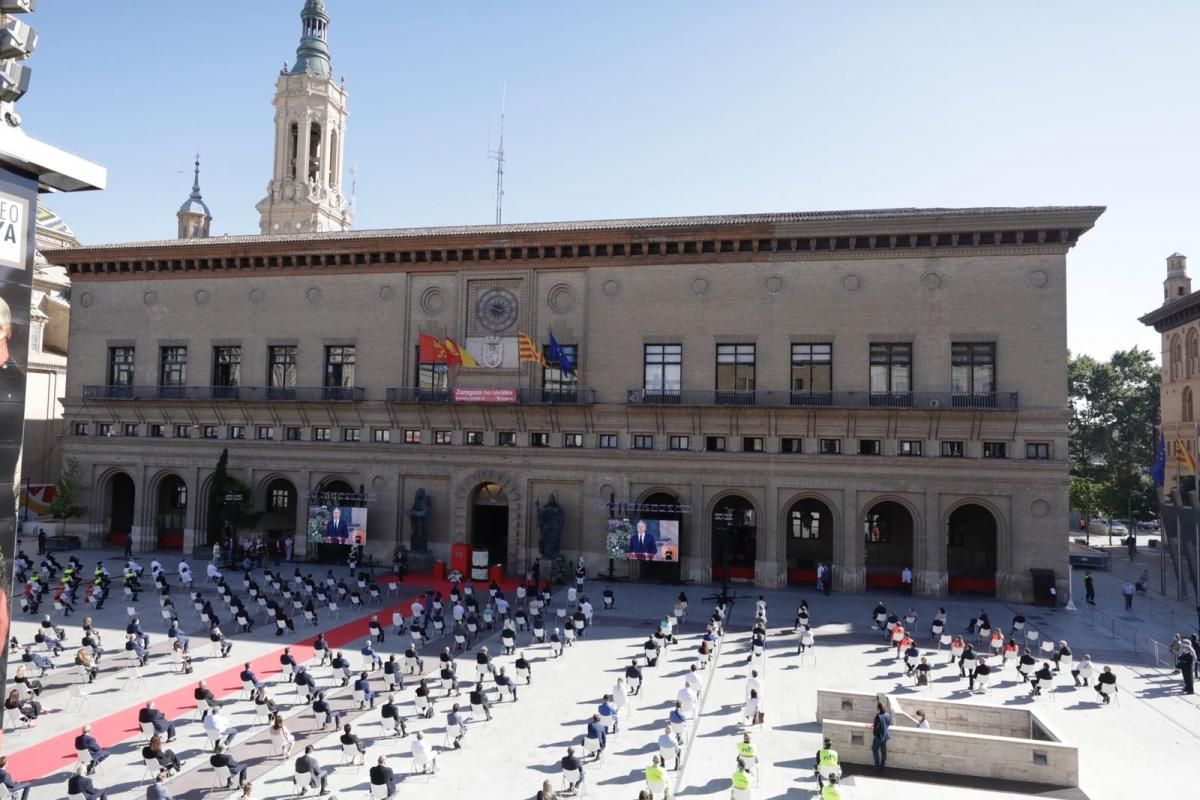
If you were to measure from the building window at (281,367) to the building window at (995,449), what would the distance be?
34.5m

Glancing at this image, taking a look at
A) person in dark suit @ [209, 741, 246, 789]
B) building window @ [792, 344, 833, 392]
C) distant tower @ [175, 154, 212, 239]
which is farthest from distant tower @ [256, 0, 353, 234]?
person in dark suit @ [209, 741, 246, 789]

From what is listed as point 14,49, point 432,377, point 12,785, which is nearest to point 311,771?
point 12,785

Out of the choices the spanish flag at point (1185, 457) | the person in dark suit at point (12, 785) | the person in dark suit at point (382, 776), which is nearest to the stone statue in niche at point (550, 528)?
the person in dark suit at point (382, 776)

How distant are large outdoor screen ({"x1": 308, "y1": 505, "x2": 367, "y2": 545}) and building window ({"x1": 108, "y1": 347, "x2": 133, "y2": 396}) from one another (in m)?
16.0

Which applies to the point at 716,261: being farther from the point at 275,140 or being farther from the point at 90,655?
the point at 275,140

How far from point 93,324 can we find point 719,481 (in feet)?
123

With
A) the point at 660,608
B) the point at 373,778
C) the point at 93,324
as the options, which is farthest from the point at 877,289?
the point at 93,324

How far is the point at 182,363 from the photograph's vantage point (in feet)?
148

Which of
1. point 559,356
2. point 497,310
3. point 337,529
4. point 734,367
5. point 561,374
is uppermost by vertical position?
point 497,310

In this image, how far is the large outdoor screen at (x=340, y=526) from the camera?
40.1 meters

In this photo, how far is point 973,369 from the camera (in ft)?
117

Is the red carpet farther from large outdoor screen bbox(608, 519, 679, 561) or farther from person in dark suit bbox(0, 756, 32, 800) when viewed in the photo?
large outdoor screen bbox(608, 519, 679, 561)

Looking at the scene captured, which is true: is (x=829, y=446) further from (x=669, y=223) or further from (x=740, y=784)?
(x=740, y=784)

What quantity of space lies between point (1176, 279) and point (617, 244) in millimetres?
49302
